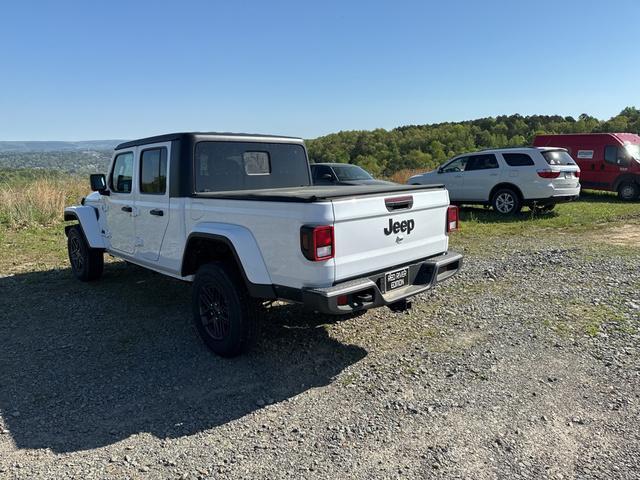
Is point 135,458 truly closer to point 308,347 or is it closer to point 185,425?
point 185,425

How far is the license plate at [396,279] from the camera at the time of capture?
12.7 ft

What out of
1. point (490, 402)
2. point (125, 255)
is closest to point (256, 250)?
point (490, 402)

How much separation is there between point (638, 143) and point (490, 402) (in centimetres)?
1687

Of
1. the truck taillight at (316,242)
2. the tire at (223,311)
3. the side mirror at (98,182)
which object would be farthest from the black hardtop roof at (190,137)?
the truck taillight at (316,242)

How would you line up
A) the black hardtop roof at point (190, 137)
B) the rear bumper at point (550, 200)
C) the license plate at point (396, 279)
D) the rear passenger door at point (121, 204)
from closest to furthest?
1. the license plate at point (396, 279)
2. the black hardtop roof at point (190, 137)
3. the rear passenger door at point (121, 204)
4. the rear bumper at point (550, 200)

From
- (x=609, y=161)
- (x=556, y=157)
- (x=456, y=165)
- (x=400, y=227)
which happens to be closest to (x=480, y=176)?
(x=456, y=165)

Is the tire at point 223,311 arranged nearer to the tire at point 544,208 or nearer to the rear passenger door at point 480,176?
the rear passenger door at point 480,176

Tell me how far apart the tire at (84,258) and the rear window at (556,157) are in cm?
1068

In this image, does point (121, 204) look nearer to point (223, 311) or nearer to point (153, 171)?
point (153, 171)

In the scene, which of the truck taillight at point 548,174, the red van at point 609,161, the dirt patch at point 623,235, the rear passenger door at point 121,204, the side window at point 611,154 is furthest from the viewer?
the side window at point 611,154

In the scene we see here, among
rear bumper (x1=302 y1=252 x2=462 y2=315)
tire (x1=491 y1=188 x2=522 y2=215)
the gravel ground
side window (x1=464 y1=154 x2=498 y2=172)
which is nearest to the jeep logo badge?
rear bumper (x1=302 y1=252 x2=462 y2=315)

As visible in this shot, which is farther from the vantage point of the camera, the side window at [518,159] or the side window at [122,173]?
the side window at [518,159]

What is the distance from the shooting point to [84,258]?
6.80 meters

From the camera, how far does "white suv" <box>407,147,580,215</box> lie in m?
12.0
